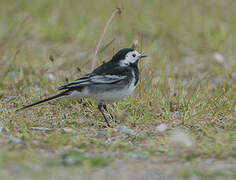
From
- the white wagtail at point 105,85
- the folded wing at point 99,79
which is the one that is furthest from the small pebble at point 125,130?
the folded wing at point 99,79

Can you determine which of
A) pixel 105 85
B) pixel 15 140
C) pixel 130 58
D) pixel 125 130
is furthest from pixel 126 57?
pixel 15 140

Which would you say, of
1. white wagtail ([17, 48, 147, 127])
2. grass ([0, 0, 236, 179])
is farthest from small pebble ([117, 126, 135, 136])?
white wagtail ([17, 48, 147, 127])

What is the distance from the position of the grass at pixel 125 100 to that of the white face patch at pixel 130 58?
0.25 metres

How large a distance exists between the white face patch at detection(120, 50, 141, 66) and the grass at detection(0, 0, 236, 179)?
25 cm

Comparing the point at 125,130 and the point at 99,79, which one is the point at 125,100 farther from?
the point at 125,130

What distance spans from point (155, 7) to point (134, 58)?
5.16 metres

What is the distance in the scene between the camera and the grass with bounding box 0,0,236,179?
142 inches

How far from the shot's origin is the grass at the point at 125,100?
360cm

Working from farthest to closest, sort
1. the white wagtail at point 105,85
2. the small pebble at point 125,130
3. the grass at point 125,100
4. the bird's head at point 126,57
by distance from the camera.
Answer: the bird's head at point 126,57 < the white wagtail at point 105,85 < the small pebble at point 125,130 < the grass at point 125,100

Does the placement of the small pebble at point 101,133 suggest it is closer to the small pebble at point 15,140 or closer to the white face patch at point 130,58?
the small pebble at point 15,140

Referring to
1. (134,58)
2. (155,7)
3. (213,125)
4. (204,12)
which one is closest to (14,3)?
(155,7)

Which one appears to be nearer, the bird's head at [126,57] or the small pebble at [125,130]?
the small pebble at [125,130]

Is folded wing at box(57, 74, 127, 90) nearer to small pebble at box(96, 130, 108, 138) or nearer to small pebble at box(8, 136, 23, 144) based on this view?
small pebble at box(96, 130, 108, 138)

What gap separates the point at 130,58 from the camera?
5.18m
